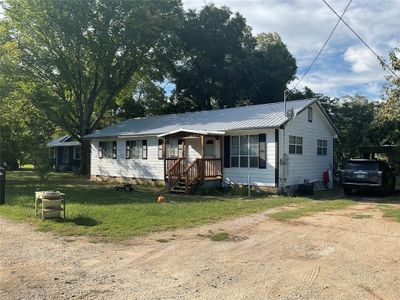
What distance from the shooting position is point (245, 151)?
780 inches

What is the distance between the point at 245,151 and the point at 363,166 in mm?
5235

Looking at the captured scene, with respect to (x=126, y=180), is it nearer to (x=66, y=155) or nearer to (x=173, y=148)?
(x=173, y=148)

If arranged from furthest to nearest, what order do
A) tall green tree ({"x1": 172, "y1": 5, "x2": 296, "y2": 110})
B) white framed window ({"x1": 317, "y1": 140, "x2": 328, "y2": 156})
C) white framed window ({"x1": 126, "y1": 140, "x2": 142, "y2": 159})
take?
1. tall green tree ({"x1": 172, "y1": 5, "x2": 296, "y2": 110})
2. white framed window ({"x1": 126, "y1": 140, "x2": 142, "y2": 159})
3. white framed window ({"x1": 317, "y1": 140, "x2": 328, "y2": 156})

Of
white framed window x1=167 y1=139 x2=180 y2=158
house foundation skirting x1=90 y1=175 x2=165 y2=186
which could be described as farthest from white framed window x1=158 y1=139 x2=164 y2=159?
house foundation skirting x1=90 y1=175 x2=165 y2=186

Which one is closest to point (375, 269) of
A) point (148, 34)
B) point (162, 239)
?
point (162, 239)

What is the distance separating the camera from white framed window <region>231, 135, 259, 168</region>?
63.7 ft

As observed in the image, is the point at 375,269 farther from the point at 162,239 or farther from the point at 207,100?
the point at 207,100

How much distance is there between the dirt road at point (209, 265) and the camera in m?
5.53

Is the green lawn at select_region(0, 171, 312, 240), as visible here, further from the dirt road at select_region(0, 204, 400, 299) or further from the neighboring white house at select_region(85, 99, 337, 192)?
the neighboring white house at select_region(85, 99, 337, 192)

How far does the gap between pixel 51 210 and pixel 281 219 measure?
20.1ft

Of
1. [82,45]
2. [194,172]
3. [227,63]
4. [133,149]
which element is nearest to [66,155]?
[82,45]

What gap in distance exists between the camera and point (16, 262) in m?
7.00

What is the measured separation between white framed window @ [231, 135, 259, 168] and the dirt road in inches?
374

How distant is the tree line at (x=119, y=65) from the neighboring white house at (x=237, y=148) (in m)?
3.78
